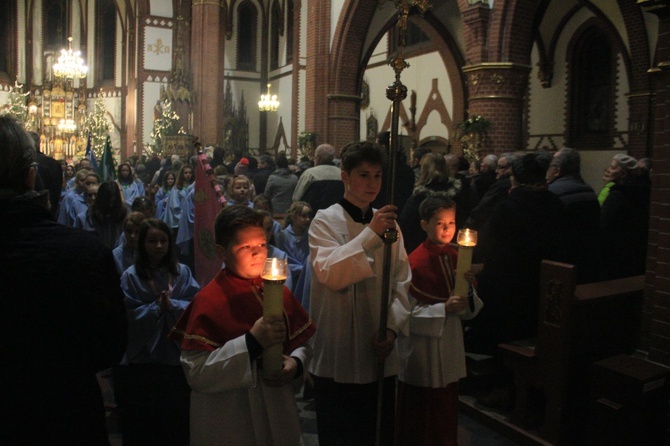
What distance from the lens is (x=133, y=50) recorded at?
27875 mm

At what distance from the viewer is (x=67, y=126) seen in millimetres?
29578

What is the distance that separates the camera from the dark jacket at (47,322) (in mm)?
1825

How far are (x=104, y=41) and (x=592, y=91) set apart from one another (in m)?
24.9

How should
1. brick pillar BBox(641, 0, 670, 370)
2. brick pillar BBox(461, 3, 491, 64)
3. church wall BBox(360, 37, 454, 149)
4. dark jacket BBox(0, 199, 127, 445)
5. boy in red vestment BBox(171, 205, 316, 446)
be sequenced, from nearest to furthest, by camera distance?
dark jacket BBox(0, 199, 127, 445), boy in red vestment BBox(171, 205, 316, 446), brick pillar BBox(641, 0, 670, 370), brick pillar BBox(461, 3, 491, 64), church wall BBox(360, 37, 454, 149)

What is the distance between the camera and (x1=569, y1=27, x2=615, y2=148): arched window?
14586 mm

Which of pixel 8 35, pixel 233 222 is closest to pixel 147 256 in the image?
pixel 233 222

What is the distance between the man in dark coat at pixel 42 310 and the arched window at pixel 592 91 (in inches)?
570

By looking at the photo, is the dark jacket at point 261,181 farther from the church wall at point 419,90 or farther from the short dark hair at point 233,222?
the church wall at point 419,90

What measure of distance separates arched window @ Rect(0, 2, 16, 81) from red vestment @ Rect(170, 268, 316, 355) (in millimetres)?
33423

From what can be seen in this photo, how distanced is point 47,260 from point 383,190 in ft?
14.3

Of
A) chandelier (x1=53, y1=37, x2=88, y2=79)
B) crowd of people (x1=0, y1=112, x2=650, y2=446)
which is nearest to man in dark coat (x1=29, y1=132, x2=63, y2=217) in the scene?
crowd of people (x1=0, y1=112, x2=650, y2=446)

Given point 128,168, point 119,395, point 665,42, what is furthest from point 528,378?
point 128,168

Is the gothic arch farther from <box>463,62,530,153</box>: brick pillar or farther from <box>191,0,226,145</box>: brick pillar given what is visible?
<box>191,0,226,145</box>: brick pillar

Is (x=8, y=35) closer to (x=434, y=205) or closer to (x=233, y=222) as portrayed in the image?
(x=434, y=205)
